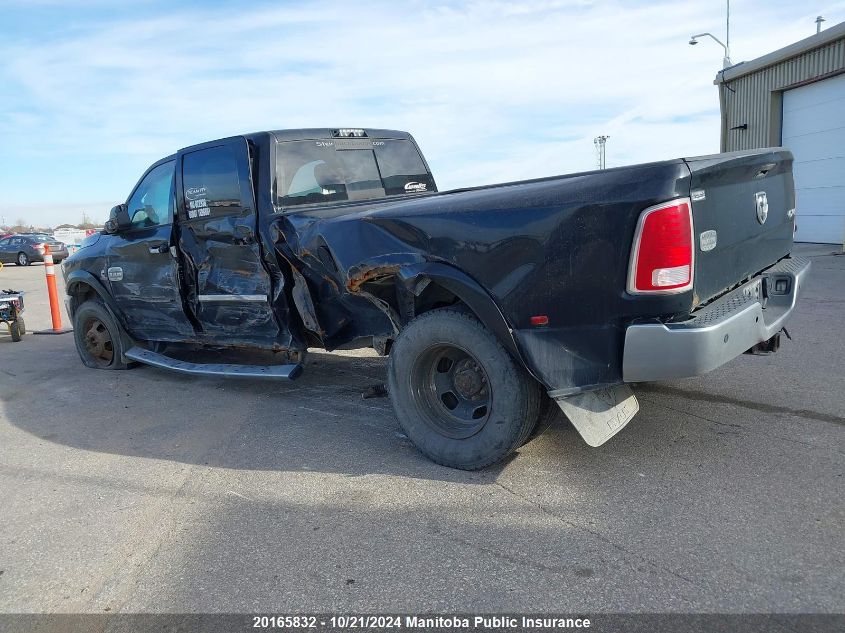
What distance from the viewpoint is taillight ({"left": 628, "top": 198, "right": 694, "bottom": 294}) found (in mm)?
2869

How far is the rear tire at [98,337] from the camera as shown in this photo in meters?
6.52

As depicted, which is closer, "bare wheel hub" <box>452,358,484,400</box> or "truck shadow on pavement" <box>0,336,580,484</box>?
"bare wheel hub" <box>452,358,484,400</box>

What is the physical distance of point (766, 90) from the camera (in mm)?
16328

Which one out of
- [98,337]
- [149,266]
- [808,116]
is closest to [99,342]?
[98,337]

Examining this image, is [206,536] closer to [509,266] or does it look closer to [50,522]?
[50,522]

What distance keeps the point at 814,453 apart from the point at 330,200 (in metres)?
3.66

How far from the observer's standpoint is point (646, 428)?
13.6 feet

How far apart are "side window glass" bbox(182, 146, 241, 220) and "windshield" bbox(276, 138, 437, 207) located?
387mm

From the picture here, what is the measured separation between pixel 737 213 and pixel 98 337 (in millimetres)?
5979

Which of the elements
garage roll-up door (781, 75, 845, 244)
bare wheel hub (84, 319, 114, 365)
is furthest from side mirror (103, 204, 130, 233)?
garage roll-up door (781, 75, 845, 244)

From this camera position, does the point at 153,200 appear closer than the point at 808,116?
Yes

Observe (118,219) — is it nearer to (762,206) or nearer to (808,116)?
(762,206)

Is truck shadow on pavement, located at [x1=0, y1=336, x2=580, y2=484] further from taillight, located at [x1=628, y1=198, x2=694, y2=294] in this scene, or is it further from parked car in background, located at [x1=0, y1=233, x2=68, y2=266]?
parked car in background, located at [x1=0, y1=233, x2=68, y2=266]

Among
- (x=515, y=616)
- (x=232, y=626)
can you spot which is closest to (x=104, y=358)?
(x=232, y=626)
